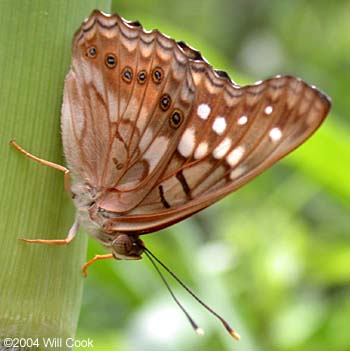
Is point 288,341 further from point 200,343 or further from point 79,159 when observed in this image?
point 79,159

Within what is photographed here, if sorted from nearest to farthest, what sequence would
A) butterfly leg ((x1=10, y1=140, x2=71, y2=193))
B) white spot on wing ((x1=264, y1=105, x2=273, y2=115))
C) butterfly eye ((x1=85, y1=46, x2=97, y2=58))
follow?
1. butterfly leg ((x1=10, y1=140, x2=71, y2=193))
2. butterfly eye ((x1=85, y1=46, x2=97, y2=58))
3. white spot on wing ((x1=264, y1=105, x2=273, y2=115))

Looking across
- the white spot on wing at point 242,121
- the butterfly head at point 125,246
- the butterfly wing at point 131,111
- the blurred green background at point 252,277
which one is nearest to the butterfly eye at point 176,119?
the butterfly wing at point 131,111

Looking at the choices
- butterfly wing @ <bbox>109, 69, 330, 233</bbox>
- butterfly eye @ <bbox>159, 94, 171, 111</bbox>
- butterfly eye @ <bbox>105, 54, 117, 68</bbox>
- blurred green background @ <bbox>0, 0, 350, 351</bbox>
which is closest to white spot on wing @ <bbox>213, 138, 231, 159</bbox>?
butterfly wing @ <bbox>109, 69, 330, 233</bbox>

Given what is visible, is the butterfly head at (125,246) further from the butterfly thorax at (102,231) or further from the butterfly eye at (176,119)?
the butterfly eye at (176,119)

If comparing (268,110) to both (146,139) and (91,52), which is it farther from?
(91,52)

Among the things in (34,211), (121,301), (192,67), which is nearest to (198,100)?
(192,67)

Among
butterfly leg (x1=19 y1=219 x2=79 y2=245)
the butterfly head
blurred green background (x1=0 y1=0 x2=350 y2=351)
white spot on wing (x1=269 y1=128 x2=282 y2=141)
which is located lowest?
blurred green background (x1=0 y1=0 x2=350 y2=351)

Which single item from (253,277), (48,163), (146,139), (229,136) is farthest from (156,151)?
(253,277)

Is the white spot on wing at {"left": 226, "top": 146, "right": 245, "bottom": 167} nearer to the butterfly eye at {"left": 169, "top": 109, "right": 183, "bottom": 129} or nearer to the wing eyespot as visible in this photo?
the butterfly eye at {"left": 169, "top": 109, "right": 183, "bottom": 129}
